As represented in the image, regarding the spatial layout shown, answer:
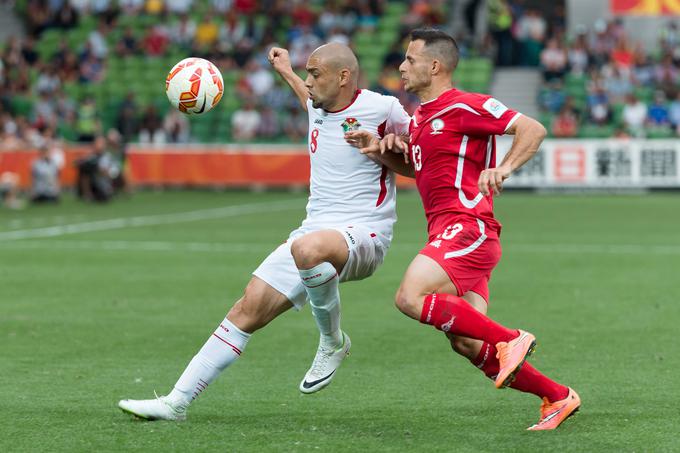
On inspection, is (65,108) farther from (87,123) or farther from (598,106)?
(598,106)

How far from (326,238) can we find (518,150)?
1.29 m

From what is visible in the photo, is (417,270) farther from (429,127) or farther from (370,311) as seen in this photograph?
(370,311)

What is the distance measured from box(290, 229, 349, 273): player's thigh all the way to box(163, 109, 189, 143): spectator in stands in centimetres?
2699

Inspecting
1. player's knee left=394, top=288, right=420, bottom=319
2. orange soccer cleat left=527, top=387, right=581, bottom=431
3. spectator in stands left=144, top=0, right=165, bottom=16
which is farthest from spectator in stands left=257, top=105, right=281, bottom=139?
player's knee left=394, top=288, right=420, bottom=319

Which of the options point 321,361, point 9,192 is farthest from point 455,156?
point 9,192

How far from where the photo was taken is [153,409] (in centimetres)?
720

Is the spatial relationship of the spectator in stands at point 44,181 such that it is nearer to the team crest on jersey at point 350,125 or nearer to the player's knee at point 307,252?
the team crest on jersey at point 350,125

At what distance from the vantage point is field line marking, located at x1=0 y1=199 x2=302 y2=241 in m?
20.8

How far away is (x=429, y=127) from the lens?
7.12 metres

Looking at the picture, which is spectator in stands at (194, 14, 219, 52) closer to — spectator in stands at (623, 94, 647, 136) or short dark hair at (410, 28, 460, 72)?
spectator in stands at (623, 94, 647, 136)

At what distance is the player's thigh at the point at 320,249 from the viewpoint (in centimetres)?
714

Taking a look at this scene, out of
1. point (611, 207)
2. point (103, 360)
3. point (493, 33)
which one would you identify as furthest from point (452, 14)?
point (103, 360)

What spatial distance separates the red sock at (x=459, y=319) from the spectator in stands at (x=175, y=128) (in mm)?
27810

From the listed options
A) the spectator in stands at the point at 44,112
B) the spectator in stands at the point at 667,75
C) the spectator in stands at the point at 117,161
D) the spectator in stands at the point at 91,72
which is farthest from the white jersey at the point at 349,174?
the spectator in stands at the point at 91,72
